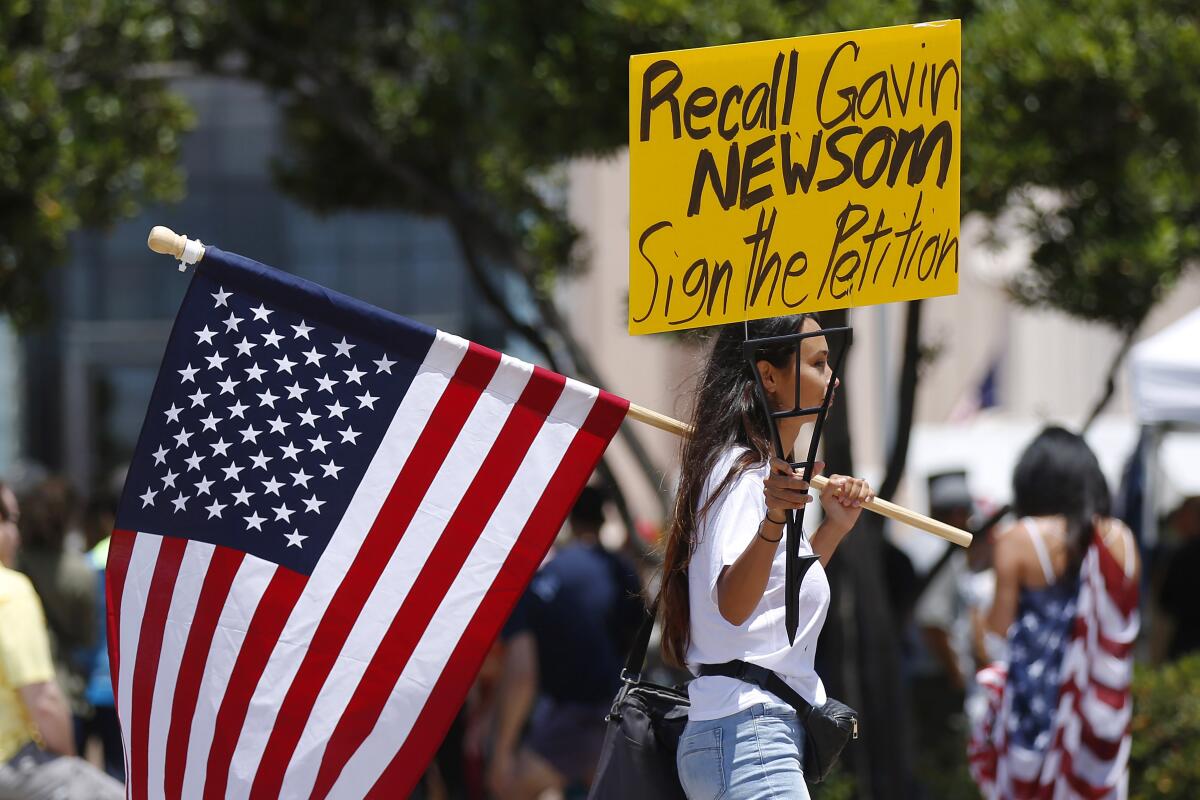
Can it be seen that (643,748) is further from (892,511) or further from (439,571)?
(892,511)

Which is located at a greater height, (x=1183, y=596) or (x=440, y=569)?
(x=440, y=569)

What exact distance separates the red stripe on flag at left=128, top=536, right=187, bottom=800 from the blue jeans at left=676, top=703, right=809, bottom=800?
4.06ft

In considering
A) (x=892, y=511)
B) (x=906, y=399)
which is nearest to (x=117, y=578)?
(x=892, y=511)

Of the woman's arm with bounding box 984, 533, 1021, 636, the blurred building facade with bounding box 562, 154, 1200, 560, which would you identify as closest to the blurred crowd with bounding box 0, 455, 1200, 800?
the woman's arm with bounding box 984, 533, 1021, 636

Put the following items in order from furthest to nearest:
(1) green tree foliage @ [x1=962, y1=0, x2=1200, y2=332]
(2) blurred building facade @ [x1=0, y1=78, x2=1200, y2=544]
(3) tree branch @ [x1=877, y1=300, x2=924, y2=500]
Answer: (2) blurred building facade @ [x1=0, y1=78, x2=1200, y2=544]
(3) tree branch @ [x1=877, y1=300, x2=924, y2=500]
(1) green tree foliage @ [x1=962, y1=0, x2=1200, y2=332]

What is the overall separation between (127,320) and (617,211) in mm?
6635

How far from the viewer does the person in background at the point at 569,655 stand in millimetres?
7008

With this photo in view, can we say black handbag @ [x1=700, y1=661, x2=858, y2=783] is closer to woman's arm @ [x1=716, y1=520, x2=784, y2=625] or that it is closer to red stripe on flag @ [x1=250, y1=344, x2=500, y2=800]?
woman's arm @ [x1=716, y1=520, x2=784, y2=625]

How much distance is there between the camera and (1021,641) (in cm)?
531

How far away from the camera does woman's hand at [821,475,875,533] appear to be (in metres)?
3.40

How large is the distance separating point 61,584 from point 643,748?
14.6 ft

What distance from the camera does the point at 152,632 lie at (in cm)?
371

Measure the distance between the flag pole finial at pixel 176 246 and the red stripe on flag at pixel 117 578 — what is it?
0.63 meters

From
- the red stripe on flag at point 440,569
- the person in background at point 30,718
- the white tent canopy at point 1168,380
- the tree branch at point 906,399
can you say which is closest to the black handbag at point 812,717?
the red stripe on flag at point 440,569
